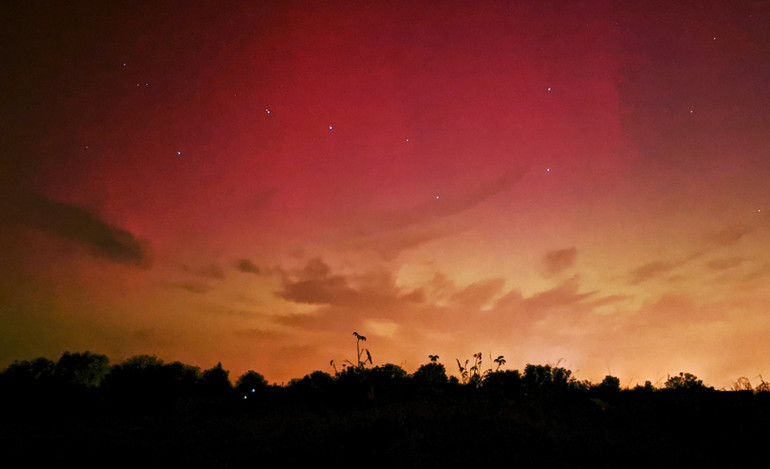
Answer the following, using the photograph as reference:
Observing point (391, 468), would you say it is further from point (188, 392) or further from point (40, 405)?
point (188, 392)

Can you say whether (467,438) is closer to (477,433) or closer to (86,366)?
(477,433)

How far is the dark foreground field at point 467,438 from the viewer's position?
8.19m

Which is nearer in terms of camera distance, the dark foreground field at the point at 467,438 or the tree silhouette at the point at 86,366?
→ the dark foreground field at the point at 467,438

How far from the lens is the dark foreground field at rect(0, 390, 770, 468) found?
8188mm

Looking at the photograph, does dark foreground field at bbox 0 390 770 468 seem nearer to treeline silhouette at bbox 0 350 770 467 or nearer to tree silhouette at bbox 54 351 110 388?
treeline silhouette at bbox 0 350 770 467

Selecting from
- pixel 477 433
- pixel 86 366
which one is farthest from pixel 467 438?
pixel 86 366

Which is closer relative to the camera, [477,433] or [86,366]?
[477,433]

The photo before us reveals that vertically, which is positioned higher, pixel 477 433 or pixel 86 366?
pixel 86 366

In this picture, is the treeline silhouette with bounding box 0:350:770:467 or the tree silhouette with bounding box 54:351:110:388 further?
the tree silhouette with bounding box 54:351:110:388

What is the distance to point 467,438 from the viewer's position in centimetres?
903

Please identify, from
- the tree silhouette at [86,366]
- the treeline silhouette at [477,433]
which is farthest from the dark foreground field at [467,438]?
Result: the tree silhouette at [86,366]

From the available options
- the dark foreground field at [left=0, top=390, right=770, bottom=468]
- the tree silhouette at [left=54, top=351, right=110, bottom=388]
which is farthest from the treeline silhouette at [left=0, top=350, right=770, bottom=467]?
the tree silhouette at [left=54, top=351, right=110, bottom=388]

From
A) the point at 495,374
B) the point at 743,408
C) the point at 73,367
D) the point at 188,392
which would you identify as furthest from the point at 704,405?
the point at 73,367

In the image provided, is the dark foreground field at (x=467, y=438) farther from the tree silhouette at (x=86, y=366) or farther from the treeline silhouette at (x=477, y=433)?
the tree silhouette at (x=86, y=366)
